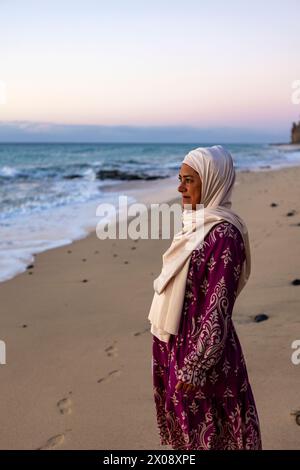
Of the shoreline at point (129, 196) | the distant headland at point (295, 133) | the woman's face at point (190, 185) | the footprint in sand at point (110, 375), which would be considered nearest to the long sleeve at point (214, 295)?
the woman's face at point (190, 185)

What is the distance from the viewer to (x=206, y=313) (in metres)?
2.09

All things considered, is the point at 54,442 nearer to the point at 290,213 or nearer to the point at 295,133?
the point at 290,213

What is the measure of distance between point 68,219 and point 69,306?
699 centimetres

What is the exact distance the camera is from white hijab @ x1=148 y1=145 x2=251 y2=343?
214cm

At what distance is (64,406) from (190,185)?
6.75 feet

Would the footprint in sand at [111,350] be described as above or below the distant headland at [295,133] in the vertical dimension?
below

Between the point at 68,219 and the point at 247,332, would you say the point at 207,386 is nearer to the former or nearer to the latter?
the point at 247,332

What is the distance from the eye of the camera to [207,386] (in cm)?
219

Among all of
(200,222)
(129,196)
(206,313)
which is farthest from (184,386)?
(129,196)

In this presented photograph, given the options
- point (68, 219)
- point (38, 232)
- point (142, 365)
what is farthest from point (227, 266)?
point (68, 219)

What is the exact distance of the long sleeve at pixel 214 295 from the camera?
2053 mm

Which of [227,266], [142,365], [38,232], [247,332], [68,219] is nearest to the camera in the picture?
[227,266]

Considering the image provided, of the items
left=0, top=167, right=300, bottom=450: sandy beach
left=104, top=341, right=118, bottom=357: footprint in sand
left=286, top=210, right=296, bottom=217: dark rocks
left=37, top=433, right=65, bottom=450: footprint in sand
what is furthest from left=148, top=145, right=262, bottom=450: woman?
left=286, top=210, right=296, bottom=217: dark rocks

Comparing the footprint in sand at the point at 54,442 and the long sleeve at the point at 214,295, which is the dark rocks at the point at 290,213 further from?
the long sleeve at the point at 214,295
